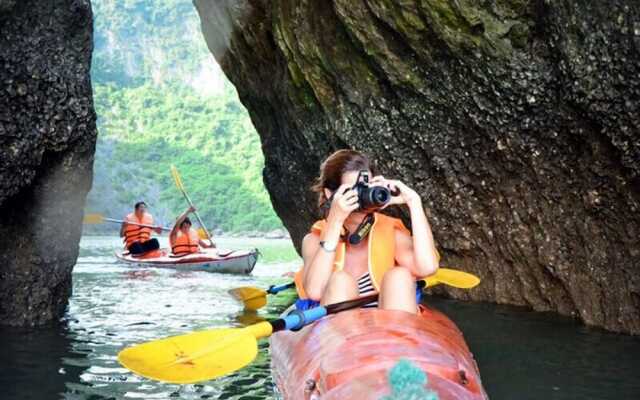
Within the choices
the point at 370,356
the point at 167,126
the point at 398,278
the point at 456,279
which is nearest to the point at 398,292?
the point at 398,278

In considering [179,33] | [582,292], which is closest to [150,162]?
[179,33]

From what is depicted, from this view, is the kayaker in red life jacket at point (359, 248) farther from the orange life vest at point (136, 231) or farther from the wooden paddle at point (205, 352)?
the orange life vest at point (136, 231)

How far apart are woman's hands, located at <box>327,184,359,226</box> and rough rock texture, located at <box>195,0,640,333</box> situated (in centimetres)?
275

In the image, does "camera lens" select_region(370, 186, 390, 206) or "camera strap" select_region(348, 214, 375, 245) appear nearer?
"camera lens" select_region(370, 186, 390, 206)

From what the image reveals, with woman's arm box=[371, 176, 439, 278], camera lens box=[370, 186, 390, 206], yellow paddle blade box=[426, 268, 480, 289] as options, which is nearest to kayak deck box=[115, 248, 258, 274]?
yellow paddle blade box=[426, 268, 480, 289]

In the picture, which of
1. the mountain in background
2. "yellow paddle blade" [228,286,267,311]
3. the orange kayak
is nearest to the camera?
the orange kayak

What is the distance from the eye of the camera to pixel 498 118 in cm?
668

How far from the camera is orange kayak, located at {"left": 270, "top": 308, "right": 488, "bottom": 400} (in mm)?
2430

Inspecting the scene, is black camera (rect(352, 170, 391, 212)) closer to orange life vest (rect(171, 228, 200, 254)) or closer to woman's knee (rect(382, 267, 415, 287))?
woman's knee (rect(382, 267, 415, 287))

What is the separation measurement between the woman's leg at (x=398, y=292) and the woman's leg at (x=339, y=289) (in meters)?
0.24

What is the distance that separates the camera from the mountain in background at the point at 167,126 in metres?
55.0

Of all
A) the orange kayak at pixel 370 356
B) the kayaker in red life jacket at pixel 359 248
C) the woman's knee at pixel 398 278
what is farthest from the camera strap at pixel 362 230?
the orange kayak at pixel 370 356

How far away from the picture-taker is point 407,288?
11.0ft

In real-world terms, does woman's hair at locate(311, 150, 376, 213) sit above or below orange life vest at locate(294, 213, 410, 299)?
above
